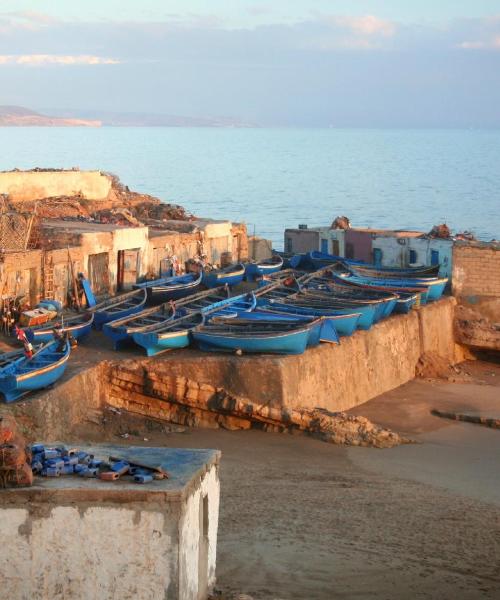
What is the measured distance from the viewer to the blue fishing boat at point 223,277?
32.2 metres

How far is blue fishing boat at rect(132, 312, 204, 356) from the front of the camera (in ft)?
77.2

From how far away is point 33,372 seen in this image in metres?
20.4

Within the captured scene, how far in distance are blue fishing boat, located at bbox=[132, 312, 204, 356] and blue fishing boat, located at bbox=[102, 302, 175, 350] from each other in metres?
0.26

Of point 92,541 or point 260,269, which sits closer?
point 92,541

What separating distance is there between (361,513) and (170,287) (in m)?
13.1

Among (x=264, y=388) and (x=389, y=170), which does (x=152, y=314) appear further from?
(x=389, y=170)

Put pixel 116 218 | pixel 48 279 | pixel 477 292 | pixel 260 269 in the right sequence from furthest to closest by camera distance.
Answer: pixel 116 218, pixel 260 269, pixel 477 292, pixel 48 279

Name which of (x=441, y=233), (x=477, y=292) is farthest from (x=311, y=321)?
(x=441, y=233)

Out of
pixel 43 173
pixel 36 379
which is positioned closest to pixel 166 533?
pixel 36 379

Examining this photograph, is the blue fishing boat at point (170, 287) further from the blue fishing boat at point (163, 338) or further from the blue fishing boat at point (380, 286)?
the blue fishing boat at point (163, 338)

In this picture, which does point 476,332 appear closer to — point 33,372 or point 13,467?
point 33,372

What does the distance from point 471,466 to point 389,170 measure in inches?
5103

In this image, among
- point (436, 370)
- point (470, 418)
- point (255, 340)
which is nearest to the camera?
point (255, 340)

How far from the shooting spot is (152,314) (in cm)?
2652
